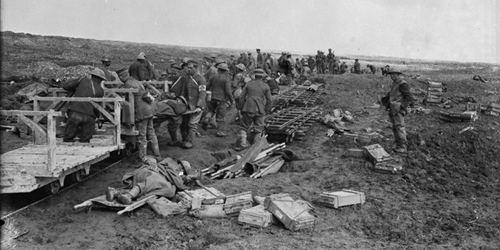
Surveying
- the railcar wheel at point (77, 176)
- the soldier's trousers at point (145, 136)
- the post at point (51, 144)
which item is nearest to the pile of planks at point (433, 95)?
the soldier's trousers at point (145, 136)

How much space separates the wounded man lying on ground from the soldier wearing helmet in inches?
64.8

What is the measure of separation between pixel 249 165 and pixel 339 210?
250 cm

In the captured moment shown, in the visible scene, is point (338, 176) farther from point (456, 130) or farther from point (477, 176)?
point (456, 130)

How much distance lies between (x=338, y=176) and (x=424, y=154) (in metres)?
2.68

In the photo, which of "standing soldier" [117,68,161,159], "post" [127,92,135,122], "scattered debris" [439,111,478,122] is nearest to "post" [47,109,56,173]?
"post" [127,92,135,122]

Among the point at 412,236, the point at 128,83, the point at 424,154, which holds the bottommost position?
the point at 412,236

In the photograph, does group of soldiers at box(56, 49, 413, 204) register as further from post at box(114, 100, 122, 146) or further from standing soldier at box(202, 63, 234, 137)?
post at box(114, 100, 122, 146)

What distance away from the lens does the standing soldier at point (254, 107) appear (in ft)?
35.3

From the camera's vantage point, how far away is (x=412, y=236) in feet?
22.4

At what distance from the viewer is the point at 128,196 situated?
6.79 metres

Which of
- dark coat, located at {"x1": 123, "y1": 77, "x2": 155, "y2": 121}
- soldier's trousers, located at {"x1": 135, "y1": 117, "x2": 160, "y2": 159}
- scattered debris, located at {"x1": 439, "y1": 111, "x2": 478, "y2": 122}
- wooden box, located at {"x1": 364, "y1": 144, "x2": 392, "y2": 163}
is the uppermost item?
dark coat, located at {"x1": 123, "y1": 77, "x2": 155, "y2": 121}

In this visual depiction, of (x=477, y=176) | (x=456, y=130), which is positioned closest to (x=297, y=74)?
(x=456, y=130)

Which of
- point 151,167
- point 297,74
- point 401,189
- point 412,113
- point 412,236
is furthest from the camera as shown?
point 297,74

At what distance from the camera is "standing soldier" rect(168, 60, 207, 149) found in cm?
1096
